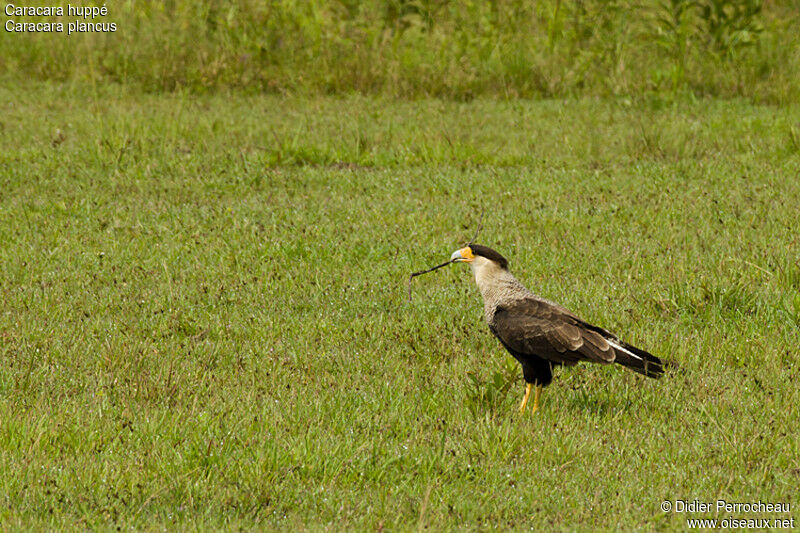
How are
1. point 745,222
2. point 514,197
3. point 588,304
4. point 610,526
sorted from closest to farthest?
point 610,526 < point 588,304 < point 745,222 < point 514,197

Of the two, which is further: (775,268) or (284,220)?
(284,220)

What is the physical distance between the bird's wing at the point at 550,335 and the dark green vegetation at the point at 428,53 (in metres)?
9.43

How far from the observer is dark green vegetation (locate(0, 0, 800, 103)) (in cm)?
1445

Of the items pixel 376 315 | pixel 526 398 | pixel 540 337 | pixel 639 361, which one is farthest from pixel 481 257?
pixel 376 315

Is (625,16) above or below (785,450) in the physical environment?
above

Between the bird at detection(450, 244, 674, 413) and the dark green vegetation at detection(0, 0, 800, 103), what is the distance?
9.15 metres

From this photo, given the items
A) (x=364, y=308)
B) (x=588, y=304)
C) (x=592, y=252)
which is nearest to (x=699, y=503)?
(x=588, y=304)

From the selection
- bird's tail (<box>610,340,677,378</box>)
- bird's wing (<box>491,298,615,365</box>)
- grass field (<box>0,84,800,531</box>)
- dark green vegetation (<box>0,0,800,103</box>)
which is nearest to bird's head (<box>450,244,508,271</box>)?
bird's wing (<box>491,298,615,365</box>)

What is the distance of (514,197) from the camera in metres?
9.87

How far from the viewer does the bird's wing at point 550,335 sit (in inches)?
202

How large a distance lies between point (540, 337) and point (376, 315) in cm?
197

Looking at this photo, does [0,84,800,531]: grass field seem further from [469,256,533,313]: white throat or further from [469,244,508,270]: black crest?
[469,244,508,270]: black crest

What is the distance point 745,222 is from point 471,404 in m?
4.66

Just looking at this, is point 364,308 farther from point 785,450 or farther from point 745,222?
point 745,222
